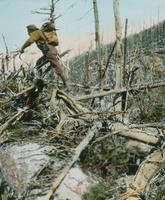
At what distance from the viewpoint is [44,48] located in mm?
9914

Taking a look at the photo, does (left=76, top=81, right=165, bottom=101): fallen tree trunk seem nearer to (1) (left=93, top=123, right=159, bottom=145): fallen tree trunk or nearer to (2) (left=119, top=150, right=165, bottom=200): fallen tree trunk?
(1) (left=93, top=123, right=159, bottom=145): fallen tree trunk

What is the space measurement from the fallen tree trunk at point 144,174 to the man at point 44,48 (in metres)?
3.60

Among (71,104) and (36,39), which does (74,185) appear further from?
(36,39)

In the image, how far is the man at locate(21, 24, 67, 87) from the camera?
968 centimetres

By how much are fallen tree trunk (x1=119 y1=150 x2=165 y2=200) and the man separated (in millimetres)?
3605

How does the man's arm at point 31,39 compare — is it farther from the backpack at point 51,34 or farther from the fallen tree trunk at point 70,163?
the fallen tree trunk at point 70,163

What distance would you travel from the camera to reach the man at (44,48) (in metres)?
9.68

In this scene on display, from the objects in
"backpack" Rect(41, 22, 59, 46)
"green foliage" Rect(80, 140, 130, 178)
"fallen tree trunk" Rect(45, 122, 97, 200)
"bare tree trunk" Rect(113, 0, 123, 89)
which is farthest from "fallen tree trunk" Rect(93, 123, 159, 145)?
"backpack" Rect(41, 22, 59, 46)

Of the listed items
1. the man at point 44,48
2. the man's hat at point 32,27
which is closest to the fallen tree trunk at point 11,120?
the man at point 44,48

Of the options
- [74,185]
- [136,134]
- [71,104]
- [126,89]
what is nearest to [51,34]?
[126,89]

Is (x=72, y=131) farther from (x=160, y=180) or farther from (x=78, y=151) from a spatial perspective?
(x=160, y=180)

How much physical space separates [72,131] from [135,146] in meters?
0.84

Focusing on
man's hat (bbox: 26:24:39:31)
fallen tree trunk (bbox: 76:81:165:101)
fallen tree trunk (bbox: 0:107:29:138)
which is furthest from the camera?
man's hat (bbox: 26:24:39:31)

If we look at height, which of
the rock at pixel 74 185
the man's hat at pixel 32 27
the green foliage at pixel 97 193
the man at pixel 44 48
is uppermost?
the man's hat at pixel 32 27
